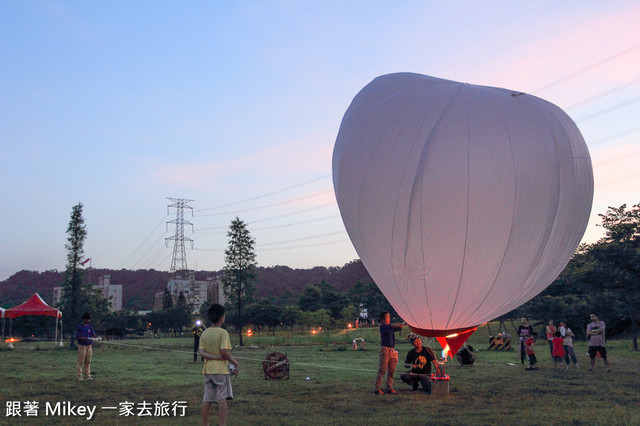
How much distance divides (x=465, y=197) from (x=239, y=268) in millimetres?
39143

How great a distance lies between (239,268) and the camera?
158 ft

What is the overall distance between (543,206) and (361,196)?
12.7 feet

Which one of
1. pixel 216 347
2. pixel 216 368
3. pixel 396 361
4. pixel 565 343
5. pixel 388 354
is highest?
pixel 216 347

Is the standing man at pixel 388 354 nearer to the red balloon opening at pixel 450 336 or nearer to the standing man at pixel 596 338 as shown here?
the red balloon opening at pixel 450 336

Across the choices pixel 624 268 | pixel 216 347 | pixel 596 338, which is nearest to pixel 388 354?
pixel 216 347

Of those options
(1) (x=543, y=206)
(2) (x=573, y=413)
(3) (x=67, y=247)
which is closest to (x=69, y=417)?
(2) (x=573, y=413)

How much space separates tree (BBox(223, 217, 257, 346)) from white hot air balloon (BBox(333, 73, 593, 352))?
36.5 m

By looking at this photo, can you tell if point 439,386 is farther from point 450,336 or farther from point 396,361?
point 450,336

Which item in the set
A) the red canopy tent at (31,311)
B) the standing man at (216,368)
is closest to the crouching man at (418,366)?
→ the standing man at (216,368)

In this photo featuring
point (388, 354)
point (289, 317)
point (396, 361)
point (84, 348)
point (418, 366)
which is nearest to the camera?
point (388, 354)

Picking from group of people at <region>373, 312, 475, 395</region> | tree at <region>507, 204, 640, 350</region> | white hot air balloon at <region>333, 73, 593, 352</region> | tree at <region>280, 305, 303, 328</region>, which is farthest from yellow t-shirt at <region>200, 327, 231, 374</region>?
tree at <region>280, 305, 303, 328</region>

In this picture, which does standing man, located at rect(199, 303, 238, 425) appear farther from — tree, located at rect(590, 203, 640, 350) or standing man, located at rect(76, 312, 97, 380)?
tree, located at rect(590, 203, 640, 350)

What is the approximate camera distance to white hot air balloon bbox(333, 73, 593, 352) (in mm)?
10945

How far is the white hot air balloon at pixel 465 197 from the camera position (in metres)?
10.9
